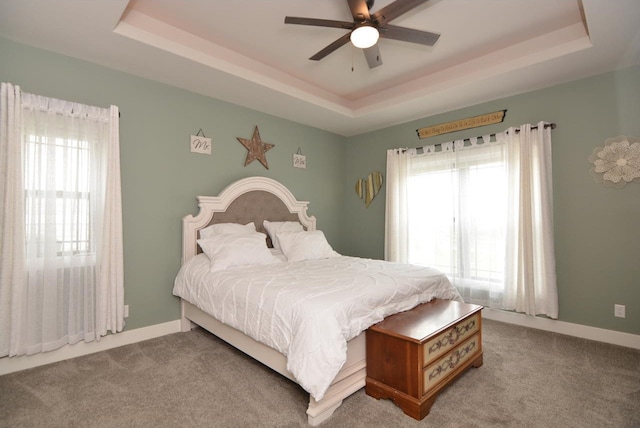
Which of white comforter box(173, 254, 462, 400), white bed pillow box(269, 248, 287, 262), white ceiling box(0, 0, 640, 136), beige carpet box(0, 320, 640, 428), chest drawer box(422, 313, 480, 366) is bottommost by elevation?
beige carpet box(0, 320, 640, 428)

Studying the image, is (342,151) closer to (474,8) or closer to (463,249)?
(463,249)

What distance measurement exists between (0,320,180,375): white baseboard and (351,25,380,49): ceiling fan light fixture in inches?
119

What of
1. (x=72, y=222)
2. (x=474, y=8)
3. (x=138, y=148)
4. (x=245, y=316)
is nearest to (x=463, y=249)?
(x=474, y=8)

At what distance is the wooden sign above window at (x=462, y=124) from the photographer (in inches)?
139

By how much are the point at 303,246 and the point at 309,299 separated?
159 centimetres

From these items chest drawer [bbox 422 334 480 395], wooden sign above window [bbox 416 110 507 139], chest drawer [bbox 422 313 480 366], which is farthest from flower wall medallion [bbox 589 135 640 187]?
chest drawer [bbox 422 334 480 395]

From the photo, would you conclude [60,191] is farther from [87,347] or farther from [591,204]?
[591,204]

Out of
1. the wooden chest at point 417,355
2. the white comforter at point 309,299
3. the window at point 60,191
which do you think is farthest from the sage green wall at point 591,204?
the window at point 60,191

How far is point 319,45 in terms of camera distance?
9.49 feet

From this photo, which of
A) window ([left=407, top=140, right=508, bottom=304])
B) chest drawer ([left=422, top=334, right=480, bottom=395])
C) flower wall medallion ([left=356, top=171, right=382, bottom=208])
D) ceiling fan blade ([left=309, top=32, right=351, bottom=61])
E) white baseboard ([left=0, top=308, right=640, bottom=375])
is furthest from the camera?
flower wall medallion ([left=356, top=171, right=382, bottom=208])

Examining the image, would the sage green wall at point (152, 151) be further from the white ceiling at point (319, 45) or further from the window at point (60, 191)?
the window at point (60, 191)

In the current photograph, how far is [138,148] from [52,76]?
0.79 m

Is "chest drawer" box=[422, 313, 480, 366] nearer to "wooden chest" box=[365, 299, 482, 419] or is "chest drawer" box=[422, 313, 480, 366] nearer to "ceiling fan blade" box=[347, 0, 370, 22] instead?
"wooden chest" box=[365, 299, 482, 419]

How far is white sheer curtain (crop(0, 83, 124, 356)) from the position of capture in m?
2.26
